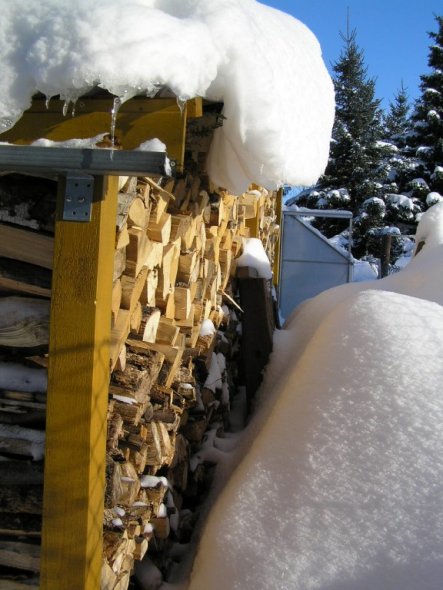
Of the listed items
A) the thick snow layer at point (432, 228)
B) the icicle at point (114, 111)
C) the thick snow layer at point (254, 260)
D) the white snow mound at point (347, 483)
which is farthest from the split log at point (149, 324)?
the thick snow layer at point (432, 228)

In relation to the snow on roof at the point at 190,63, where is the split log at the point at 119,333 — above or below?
below

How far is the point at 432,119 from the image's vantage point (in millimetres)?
16156

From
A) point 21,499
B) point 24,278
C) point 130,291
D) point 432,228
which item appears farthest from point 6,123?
point 432,228

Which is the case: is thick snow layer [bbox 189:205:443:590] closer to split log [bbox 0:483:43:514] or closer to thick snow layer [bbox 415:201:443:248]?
split log [bbox 0:483:43:514]

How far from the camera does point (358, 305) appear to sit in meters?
2.98

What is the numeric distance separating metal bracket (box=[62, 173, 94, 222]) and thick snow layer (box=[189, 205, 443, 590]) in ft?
3.97

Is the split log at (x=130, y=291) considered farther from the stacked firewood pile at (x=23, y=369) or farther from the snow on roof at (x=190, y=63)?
the snow on roof at (x=190, y=63)

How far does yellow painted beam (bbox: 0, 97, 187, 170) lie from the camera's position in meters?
1.73

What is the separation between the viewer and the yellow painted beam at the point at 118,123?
5.68 ft

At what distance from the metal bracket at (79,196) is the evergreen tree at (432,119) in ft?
52.7

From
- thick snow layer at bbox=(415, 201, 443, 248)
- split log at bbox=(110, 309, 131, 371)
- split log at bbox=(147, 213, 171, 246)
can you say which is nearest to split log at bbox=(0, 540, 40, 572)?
split log at bbox=(110, 309, 131, 371)

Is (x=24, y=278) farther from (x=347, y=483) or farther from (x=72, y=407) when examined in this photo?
(x=347, y=483)

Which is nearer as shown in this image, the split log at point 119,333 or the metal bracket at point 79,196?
the metal bracket at point 79,196

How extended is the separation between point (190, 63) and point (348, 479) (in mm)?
1456
